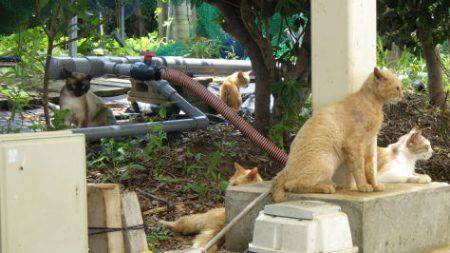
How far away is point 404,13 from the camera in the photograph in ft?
27.3

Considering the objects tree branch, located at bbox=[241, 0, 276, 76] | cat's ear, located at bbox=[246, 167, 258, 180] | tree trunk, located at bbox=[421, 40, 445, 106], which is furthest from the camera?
tree trunk, located at bbox=[421, 40, 445, 106]

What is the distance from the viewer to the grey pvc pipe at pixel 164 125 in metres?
7.32

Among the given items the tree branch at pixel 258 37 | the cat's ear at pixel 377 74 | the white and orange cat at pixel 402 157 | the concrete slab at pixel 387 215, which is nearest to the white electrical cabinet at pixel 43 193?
the concrete slab at pixel 387 215

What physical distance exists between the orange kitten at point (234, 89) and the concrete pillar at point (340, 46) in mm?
5667

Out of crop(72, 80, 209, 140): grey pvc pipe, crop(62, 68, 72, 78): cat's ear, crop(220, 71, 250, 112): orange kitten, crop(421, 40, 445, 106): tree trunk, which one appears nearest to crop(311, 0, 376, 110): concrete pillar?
crop(72, 80, 209, 140): grey pvc pipe

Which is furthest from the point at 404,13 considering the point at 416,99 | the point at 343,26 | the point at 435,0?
the point at 343,26

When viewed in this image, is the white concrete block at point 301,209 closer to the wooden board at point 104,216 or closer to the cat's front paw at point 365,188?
the cat's front paw at point 365,188

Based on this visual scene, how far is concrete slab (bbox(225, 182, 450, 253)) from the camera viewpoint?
4.36 metres

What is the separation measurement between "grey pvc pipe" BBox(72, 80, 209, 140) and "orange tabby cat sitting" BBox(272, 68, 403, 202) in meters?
2.61

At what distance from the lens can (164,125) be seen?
775cm

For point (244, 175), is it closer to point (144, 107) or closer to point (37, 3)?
point (37, 3)

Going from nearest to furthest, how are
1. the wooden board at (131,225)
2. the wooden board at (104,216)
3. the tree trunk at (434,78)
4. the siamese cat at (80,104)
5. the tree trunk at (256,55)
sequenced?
the wooden board at (104,216), the wooden board at (131,225), the tree trunk at (256,55), the siamese cat at (80,104), the tree trunk at (434,78)

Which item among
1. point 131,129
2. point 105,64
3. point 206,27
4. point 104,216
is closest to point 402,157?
point 131,129

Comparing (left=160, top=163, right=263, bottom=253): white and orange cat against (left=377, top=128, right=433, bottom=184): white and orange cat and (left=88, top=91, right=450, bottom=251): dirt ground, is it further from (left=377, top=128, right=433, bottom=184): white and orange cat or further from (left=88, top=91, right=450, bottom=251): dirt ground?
(left=377, top=128, right=433, bottom=184): white and orange cat
